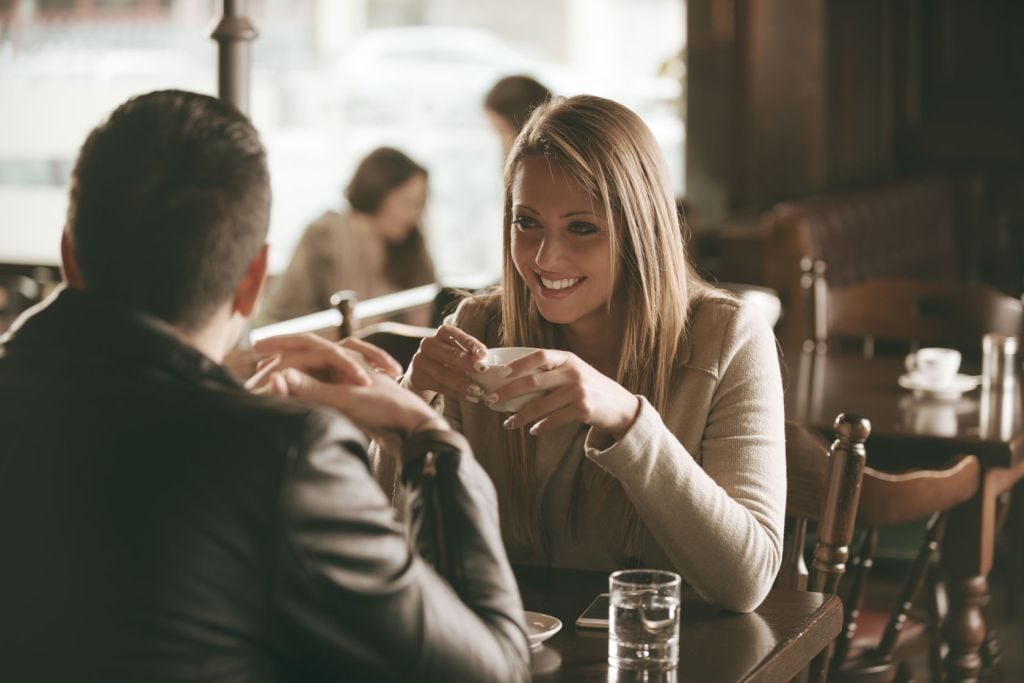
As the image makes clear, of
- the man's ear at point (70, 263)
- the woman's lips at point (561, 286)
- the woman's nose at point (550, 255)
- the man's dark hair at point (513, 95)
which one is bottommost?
the woman's lips at point (561, 286)

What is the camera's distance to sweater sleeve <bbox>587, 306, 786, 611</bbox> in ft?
5.67

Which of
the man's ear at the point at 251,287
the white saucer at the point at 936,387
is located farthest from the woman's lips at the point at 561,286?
the white saucer at the point at 936,387

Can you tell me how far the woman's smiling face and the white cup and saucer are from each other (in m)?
1.50

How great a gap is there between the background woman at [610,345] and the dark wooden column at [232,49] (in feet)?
2.12

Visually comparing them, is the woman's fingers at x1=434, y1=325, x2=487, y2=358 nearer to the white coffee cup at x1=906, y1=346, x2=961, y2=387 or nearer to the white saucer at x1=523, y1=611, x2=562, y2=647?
the white saucer at x1=523, y1=611, x2=562, y2=647

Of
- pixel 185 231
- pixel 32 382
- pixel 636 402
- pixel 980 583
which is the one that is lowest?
pixel 980 583

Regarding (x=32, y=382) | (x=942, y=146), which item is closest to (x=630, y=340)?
(x=32, y=382)

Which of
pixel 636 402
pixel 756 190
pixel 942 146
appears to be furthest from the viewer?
pixel 942 146

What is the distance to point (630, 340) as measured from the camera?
207 centimetres

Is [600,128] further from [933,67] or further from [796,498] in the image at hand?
[933,67]

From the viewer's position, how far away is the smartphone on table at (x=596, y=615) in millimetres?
1626

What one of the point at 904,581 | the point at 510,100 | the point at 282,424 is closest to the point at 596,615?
the point at 282,424

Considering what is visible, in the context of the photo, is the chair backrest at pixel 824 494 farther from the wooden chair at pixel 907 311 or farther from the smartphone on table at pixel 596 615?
the wooden chair at pixel 907 311

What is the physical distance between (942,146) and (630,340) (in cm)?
719
